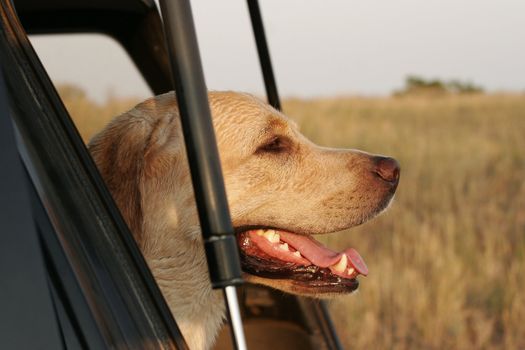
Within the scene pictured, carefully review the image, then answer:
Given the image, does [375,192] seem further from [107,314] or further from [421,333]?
[421,333]

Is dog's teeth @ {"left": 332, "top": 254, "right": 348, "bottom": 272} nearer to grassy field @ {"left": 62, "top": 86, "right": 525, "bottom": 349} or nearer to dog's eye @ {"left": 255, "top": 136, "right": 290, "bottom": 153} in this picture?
dog's eye @ {"left": 255, "top": 136, "right": 290, "bottom": 153}

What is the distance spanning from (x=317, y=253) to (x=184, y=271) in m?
0.39

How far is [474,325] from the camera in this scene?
258 inches

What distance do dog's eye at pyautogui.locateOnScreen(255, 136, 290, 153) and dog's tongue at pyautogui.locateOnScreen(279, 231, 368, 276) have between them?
0.28 meters

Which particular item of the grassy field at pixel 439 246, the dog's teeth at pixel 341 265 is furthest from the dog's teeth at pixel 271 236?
the grassy field at pixel 439 246

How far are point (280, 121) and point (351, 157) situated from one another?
0.81 ft

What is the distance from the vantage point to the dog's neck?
2.51 metres

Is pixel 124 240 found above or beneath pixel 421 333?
above

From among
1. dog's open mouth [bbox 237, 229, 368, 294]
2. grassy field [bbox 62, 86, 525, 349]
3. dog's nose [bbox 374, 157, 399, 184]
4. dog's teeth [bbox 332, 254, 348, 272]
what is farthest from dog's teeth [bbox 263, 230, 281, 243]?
grassy field [bbox 62, 86, 525, 349]

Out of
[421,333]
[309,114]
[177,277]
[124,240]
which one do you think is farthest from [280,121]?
[309,114]

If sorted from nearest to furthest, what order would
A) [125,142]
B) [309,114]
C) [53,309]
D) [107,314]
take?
[53,309], [107,314], [125,142], [309,114]

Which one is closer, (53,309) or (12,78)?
(53,309)

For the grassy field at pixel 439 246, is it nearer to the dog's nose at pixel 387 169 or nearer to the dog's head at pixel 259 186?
the dog's head at pixel 259 186

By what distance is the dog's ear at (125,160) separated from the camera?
2.43 meters
